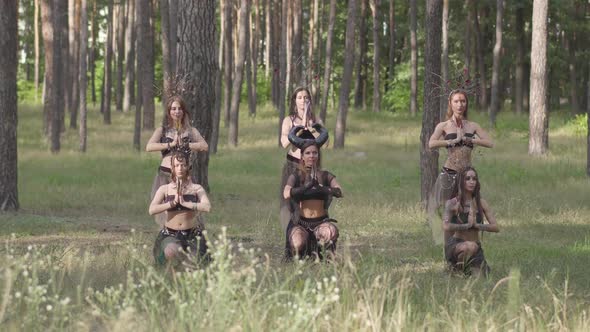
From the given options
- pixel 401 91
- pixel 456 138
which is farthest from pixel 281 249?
pixel 401 91

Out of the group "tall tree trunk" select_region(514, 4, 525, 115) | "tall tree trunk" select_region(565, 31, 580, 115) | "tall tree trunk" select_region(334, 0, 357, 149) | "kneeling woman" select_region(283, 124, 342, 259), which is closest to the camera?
"kneeling woman" select_region(283, 124, 342, 259)

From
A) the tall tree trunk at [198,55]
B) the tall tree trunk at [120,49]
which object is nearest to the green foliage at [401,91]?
the tall tree trunk at [120,49]

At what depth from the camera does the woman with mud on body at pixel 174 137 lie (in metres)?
10.3

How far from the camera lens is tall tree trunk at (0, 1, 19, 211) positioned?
15.1m

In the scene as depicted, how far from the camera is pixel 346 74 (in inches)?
1204

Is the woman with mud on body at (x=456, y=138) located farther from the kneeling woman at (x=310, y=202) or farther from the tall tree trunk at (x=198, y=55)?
the tall tree trunk at (x=198, y=55)

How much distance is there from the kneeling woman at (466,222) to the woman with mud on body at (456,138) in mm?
1118

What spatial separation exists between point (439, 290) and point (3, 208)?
903 cm

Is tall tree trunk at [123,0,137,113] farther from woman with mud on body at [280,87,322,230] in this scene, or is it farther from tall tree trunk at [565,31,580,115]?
woman with mud on body at [280,87,322,230]

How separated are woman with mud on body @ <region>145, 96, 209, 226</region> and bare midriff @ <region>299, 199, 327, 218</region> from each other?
4.32ft

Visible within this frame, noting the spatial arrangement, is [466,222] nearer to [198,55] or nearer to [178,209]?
[178,209]

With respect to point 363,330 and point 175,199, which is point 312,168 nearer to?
point 175,199

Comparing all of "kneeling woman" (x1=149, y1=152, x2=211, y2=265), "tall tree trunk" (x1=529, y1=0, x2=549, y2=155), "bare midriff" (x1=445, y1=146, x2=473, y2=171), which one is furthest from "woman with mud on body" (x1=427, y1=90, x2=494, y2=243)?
"tall tree trunk" (x1=529, y1=0, x2=549, y2=155)

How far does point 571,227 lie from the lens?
14.3 m
